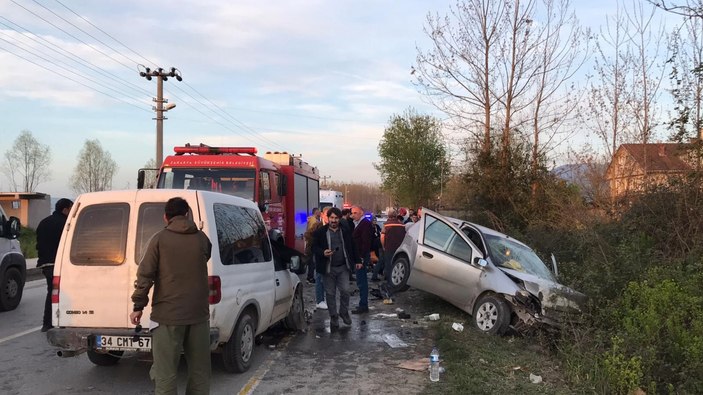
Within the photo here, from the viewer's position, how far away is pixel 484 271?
8000mm

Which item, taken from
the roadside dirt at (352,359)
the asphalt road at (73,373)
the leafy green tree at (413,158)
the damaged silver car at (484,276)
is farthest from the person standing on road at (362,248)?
the leafy green tree at (413,158)

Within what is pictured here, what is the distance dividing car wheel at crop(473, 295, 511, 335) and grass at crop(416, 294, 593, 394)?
0.13 metres

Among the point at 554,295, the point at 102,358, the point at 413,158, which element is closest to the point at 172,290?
the point at 102,358

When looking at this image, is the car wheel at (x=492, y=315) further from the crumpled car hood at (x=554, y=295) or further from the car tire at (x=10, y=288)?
the car tire at (x=10, y=288)

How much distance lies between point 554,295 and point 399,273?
368cm

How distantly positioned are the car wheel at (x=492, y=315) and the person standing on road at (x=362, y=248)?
2.13 metres

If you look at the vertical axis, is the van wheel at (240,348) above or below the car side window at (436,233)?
below

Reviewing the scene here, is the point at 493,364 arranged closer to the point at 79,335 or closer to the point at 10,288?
the point at 79,335

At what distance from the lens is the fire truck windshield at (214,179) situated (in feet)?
37.5

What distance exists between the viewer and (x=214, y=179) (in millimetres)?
11500

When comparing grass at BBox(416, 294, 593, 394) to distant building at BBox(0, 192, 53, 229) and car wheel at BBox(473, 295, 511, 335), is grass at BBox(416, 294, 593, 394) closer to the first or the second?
car wheel at BBox(473, 295, 511, 335)

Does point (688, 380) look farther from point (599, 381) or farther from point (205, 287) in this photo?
point (205, 287)

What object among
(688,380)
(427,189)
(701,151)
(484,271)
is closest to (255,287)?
(484,271)

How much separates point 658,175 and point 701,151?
1189mm
